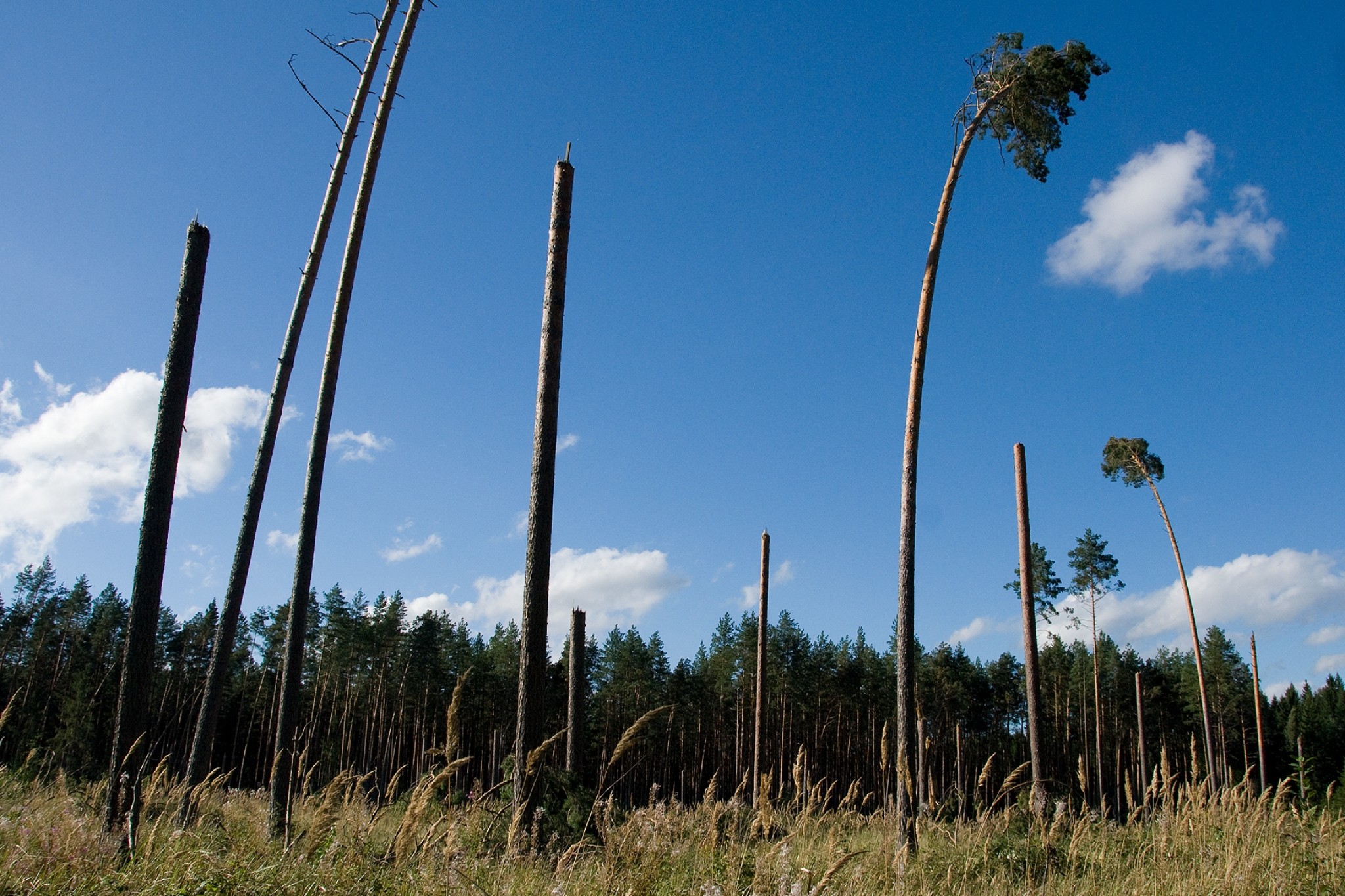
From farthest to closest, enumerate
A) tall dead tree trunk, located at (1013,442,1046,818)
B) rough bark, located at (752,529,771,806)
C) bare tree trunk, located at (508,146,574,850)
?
1. rough bark, located at (752,529,771,806)
2. tall dead tree trunk, located at (1013,442,1046,818)
3. bare tree trunk, located at (508,146,574,850)

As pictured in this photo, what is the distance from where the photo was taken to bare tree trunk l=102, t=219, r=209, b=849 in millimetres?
5707

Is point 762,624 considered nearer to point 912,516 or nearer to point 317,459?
point 912,516

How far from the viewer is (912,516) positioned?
34.3ft

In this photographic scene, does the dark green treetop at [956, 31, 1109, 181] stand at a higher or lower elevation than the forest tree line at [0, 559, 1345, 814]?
higher

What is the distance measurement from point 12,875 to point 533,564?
4.51 meters

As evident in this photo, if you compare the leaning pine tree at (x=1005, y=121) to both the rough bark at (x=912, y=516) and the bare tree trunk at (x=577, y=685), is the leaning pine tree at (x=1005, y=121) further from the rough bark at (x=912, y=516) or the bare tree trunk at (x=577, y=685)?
the bare tree trunk at (x=577, y=685)

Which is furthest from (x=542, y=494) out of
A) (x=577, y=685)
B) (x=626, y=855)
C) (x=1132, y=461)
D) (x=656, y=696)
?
(x=656, y=696)

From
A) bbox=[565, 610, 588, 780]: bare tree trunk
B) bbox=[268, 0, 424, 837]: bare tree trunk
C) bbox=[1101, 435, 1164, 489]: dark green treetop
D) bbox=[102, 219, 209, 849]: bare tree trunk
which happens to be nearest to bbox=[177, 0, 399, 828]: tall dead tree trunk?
bbox=[268, 0, 424, 837]: bare tree trunk

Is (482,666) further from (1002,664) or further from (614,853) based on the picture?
(614,853)

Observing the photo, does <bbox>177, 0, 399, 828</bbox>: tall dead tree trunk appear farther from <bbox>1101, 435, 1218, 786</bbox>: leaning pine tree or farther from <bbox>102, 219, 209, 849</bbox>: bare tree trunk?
<bbox>1101, 435, 1218, 786</bbox>: leaning pine tree

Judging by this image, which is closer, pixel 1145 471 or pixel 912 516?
pixel 912 516

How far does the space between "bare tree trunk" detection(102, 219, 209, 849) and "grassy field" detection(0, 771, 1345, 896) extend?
324 millimetres

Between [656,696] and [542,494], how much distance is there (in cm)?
3486

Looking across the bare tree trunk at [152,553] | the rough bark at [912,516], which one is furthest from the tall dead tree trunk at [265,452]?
the rough bark at [912,516]
